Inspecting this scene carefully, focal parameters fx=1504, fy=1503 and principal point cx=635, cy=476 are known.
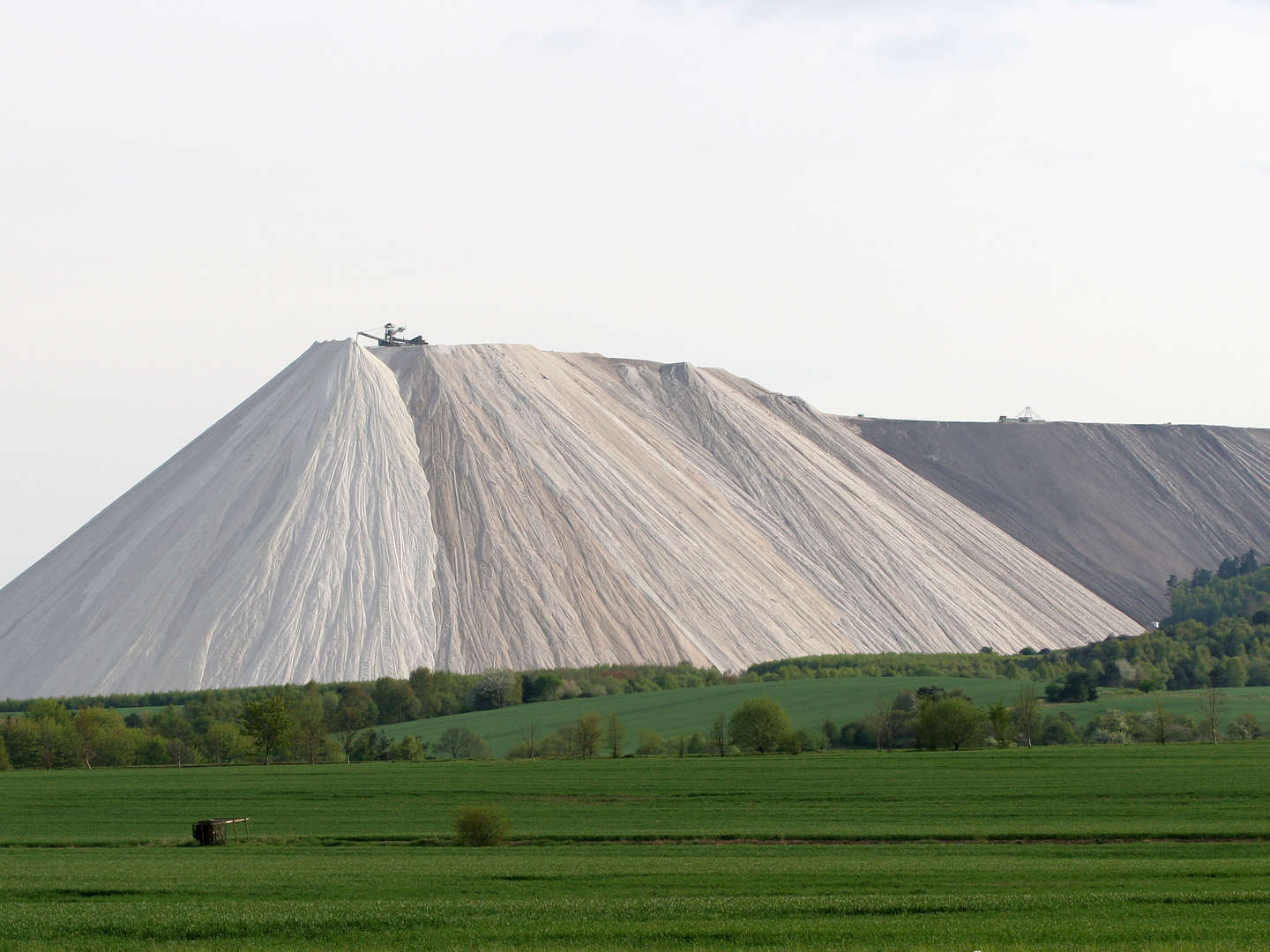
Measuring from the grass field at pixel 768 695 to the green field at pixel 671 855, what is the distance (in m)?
9.83

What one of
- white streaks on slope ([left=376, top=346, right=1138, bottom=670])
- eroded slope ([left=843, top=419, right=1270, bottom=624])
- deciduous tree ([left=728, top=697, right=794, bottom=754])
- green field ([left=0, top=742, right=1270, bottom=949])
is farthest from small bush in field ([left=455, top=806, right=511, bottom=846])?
eroded slope ([left=843, top=419, right=1270, bottom=624])

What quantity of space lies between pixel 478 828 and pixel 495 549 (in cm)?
4822

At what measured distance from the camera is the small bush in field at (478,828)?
27.2 metres

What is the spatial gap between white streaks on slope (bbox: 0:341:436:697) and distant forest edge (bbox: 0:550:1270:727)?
102 inches

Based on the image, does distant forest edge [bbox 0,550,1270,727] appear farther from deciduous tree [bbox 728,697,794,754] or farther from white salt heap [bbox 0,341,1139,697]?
deciduous tree [bbox 728,697,794,754]

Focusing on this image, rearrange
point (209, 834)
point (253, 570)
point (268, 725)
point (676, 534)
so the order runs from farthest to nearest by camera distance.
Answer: point (676, 534), point (253, 570), point (268, 725), point (209, 834)

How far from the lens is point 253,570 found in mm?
70562

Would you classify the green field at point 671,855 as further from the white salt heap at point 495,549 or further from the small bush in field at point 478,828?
the white salt heap at point 495,549

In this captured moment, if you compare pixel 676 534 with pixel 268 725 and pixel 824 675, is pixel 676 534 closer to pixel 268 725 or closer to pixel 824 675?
pixel 824 675

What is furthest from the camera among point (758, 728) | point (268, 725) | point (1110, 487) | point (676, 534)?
point (1110, 487)

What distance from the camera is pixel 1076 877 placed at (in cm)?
1886

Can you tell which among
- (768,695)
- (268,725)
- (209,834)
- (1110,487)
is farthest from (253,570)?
(1110,487)

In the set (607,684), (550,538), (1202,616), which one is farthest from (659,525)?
(1202,616)

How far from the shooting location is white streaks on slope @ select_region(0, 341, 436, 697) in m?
67.2
